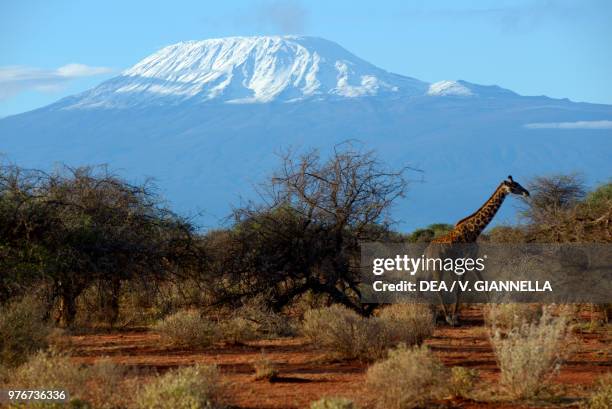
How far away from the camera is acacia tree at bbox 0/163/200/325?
668 inches

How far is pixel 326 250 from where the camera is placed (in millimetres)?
20141

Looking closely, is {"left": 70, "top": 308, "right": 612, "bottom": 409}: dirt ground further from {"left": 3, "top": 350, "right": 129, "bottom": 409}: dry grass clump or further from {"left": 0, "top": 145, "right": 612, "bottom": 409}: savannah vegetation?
{"left": 3, "top": 350, "right": 129, "bottom": 409}: dry grass clump

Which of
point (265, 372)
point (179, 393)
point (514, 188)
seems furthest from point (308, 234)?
point (179, 393)

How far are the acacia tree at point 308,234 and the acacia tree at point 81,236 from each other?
3.19ft

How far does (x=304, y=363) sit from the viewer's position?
15.0 meters

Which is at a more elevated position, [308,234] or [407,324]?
[308,234]

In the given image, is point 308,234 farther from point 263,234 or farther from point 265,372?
point 265,372

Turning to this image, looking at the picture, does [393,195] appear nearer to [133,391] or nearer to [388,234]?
[388,234]

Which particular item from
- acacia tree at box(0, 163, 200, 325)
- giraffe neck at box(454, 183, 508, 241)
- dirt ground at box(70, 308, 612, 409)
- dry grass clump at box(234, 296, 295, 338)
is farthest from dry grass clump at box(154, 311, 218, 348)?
giraffe neck at box(454, 183, 508, 241)

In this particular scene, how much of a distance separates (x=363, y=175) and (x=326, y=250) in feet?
5.16

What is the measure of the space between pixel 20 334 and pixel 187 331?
368cm

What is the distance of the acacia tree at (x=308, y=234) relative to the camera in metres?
20.0

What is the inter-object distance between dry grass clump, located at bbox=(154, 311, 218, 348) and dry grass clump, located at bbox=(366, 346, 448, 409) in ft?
19.3

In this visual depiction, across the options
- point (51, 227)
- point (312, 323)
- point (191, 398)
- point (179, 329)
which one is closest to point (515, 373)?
point (191, 398)
